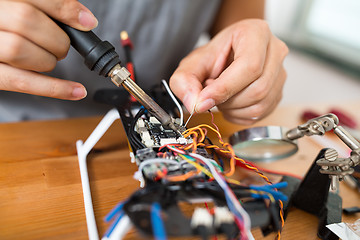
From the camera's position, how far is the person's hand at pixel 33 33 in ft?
1.19

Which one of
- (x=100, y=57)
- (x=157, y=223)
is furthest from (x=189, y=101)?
(x=157, y=223)

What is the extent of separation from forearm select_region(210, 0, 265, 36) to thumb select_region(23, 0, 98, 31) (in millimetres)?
563

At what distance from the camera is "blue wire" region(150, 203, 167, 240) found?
0.22 m

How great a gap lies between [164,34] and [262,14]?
29cm

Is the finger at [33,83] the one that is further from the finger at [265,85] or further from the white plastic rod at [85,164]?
the finger at [265,85]

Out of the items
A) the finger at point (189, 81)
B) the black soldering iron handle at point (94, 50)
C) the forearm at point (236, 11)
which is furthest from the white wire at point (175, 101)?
the forearm at point (236, 11)

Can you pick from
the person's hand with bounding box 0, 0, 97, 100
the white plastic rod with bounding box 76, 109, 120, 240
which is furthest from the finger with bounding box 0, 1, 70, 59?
the white plastic rod with bounding box 76, 109, 120, 240

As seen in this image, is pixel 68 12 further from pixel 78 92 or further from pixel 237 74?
pixel 237 74

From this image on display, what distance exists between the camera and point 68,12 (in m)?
0.37

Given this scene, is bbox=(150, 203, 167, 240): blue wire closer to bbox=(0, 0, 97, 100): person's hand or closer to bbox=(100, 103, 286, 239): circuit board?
bbox=(100, 103, 286, 239): circuit board

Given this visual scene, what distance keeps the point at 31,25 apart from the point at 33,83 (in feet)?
0.29

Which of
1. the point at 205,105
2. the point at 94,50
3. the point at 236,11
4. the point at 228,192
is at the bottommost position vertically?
the point at 228,192

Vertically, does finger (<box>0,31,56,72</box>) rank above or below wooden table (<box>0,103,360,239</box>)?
above

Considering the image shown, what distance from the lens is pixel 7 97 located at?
2.28 ft
